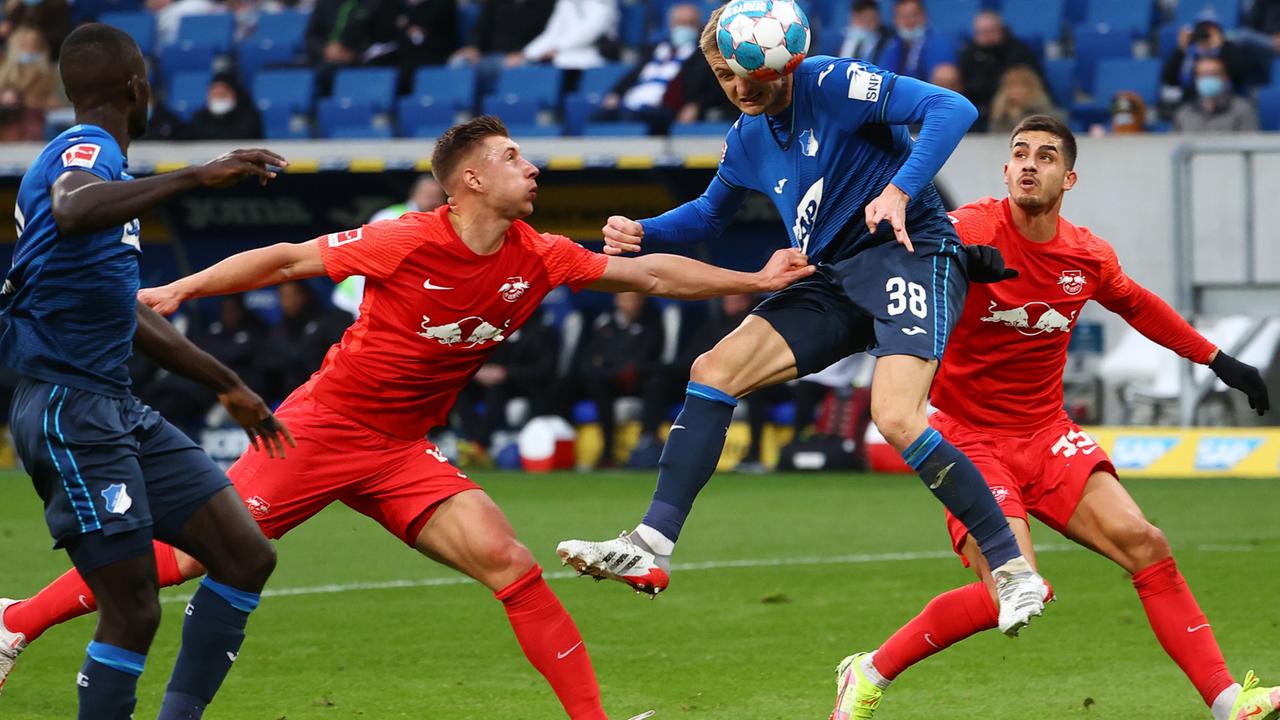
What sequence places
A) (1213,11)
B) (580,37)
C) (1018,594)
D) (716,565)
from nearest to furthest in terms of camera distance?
(1018,594)
(716,565)
(1213,11)
(580,37)

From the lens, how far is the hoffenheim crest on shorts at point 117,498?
17.2ft

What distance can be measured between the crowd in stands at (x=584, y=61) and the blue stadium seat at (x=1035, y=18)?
0.07ft

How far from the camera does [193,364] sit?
5406mm

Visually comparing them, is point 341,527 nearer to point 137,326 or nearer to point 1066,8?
point 137,326

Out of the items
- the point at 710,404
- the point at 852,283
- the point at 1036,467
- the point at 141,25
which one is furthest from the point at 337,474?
the point at 141,25

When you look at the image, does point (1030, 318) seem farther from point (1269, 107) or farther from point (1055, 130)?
point (1269, 107)

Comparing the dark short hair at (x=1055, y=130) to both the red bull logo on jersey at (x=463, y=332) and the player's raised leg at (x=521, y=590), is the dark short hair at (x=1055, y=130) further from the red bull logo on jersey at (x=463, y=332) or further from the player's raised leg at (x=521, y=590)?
the player's raised leg at (x=521, y=590)

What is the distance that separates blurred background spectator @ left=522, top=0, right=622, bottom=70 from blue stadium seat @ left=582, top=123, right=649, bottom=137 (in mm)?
1673

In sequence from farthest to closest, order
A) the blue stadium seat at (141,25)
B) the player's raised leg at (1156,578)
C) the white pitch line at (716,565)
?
the blue stadium seat at (141,25)
the white pitch line at (716,565)
the player's raised leg at (1156,578)

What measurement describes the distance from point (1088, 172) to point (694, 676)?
31.4 ft

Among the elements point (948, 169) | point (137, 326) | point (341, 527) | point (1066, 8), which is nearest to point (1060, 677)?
point (137, 326)

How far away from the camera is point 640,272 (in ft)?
21.8

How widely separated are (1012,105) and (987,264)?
33.6 ft

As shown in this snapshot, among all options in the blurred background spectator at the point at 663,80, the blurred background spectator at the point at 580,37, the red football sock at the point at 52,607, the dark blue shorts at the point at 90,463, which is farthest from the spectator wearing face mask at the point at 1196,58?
the dark blue shorts at the point at 90,463
